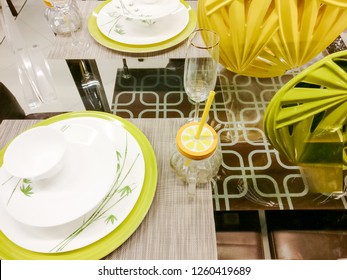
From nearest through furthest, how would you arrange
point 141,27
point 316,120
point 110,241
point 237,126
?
point 110,241
point 316,120
point 237,126
point 141,27

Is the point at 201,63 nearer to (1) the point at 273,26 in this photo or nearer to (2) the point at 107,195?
(1) the point at 273,26

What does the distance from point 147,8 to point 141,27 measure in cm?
7

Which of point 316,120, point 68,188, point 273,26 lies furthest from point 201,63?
point 68,188

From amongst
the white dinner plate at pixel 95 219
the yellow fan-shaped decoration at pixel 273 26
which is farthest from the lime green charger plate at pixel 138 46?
the white dinner plate at pixel 95 219

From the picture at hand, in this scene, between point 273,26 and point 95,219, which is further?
point 273,26

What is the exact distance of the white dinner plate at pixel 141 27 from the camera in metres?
0.89

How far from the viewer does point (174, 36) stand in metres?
0.90

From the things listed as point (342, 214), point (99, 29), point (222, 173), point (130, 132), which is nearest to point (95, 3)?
point (99, 29)

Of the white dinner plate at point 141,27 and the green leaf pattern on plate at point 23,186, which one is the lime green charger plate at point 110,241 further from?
the white dinner plate at point 141,27

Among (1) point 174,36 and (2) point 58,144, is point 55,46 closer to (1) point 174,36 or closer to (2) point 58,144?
(1) point 174,36

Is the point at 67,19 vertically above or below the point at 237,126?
above

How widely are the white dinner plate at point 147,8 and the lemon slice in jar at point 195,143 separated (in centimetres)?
49

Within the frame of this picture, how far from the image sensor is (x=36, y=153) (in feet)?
1.88

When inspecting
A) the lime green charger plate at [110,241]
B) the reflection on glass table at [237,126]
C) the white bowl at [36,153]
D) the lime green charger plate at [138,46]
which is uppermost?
the white bowl at [36,153]
